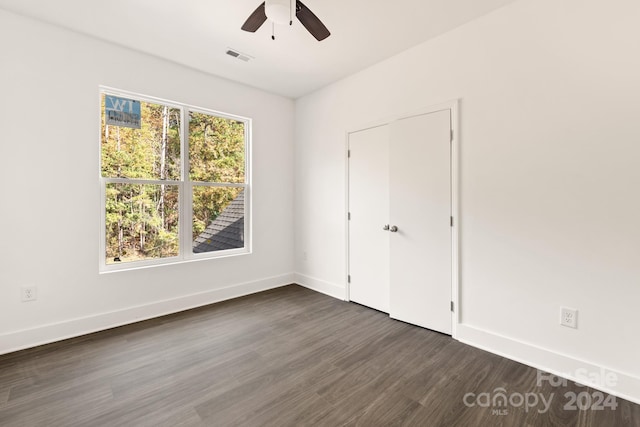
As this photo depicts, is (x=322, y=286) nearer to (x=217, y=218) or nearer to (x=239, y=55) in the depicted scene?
(x=217, y=218)

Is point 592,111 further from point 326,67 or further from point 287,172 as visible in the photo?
point 287,172

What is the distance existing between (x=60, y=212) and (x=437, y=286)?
3.71m

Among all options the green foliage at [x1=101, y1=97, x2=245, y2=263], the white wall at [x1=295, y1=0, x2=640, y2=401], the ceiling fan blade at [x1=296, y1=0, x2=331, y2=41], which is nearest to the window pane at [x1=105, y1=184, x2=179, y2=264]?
the green foliage at [x1=101, y1=97, x2=245, y2=263]

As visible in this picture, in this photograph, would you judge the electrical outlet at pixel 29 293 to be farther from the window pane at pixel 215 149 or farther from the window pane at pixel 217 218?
the window pane at pixel 215 149

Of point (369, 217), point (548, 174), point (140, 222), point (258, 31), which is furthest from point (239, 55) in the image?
point (548, 174)

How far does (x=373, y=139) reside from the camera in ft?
10.9

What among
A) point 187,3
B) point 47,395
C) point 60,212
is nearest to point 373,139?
point 187,3

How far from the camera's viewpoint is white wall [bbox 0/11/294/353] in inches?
93.5

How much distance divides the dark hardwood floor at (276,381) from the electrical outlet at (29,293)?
0.45 m

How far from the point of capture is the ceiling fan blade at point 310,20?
6.11ft

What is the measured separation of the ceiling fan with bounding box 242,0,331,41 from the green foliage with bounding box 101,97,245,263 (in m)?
1.80

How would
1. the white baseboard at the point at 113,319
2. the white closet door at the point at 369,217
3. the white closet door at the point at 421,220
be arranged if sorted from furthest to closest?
the white closet door at the point at 369,217
the white closet door at the point at 421,220
the white baseboard at the point at 113,319
